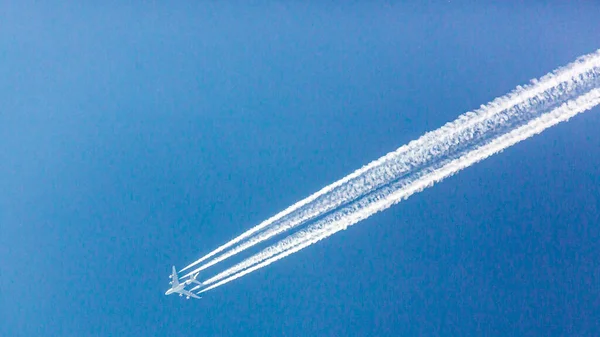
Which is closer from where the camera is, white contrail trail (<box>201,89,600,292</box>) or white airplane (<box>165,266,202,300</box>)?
white contrail trail (<box>201,89,600,292</box>)

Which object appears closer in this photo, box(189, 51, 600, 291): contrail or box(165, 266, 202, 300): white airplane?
box(189, 51, 600, 291): contrail

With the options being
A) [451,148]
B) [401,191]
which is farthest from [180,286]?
[451,148]

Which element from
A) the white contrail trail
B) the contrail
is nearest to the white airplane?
the white contrail trail

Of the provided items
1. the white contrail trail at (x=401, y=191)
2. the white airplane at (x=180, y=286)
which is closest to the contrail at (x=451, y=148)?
the white contrail trail at (x=401, y=191)

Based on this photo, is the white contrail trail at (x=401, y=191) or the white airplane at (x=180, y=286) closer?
the white contrail trail at (x=401, y=191)

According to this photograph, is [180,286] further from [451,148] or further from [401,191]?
[451,148]

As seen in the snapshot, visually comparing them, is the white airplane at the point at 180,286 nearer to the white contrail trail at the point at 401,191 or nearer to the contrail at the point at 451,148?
the white contrail trail at the point at 401,191

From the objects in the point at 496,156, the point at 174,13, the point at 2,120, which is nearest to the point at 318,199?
the point at 496,156

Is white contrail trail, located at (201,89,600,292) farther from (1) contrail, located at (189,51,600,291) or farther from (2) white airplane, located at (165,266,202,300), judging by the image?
(2) white airplane, located at (165,266,202,300)
